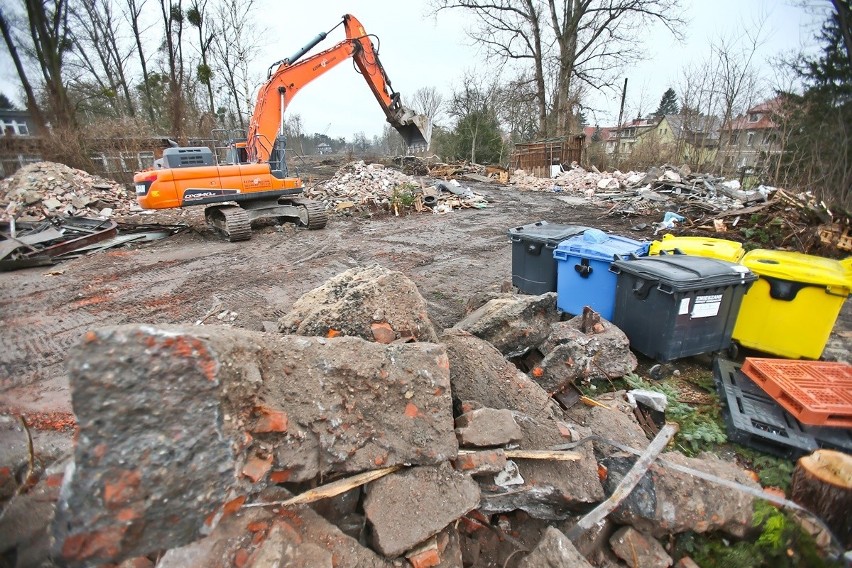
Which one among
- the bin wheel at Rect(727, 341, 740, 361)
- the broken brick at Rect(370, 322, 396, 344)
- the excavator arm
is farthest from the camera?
the excavator arm

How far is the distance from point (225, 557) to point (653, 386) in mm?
3267

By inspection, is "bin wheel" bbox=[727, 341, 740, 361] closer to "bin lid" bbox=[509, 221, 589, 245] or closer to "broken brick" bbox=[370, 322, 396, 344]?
A: "bin lid" bbox=[509, 221, 589, 245]

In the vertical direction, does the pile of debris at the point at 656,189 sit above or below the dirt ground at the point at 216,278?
above

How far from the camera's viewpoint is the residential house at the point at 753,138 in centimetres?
1598

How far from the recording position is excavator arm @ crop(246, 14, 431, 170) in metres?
9.31

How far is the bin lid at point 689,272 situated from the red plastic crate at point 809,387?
2.21 ft

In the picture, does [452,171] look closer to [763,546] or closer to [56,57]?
[56,57]

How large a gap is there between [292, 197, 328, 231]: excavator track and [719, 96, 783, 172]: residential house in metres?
15.2

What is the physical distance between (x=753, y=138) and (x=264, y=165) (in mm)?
25526

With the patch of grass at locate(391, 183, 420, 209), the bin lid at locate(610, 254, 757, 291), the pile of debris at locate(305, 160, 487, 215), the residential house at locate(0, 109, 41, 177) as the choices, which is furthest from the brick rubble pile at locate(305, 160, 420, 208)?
the bin lid at locate(610, 254, 757, 291)

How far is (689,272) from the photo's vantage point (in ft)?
11.1

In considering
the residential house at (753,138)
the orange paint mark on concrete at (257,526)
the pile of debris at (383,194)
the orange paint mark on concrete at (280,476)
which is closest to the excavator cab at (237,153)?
the pile of debris at (383,194)

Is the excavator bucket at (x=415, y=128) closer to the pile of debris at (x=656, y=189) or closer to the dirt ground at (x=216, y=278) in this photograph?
the dirt ground at (x=216, y=278)

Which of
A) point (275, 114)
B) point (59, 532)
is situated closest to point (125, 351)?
point (59, 532)
